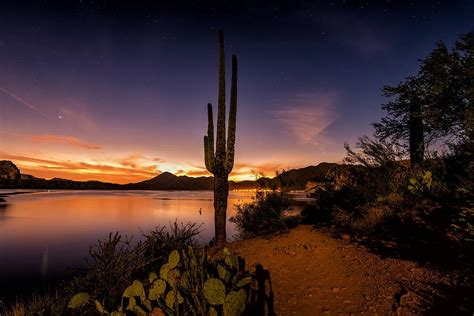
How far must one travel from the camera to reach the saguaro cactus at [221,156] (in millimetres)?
12468

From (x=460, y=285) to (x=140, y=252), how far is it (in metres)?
7.22

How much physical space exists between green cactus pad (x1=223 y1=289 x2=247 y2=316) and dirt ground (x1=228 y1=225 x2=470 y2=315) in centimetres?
97

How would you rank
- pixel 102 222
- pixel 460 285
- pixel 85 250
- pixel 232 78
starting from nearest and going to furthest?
pixel 460 285 → pixel 232 78 → pixel 85 250 → pixel 102 222

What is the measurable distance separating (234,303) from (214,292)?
340mm

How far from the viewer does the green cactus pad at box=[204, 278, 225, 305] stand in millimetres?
4715

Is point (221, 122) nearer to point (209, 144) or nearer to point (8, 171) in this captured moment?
point (209, 144)

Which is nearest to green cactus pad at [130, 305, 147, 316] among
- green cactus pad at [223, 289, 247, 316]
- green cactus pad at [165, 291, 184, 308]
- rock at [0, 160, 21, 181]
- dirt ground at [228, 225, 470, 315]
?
green cactus pad at [165, 291, 184, 308]

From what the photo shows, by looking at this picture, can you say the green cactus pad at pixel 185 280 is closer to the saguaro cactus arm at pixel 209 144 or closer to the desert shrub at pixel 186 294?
the desert shrub at pixel 186 294

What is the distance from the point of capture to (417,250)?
7.52m

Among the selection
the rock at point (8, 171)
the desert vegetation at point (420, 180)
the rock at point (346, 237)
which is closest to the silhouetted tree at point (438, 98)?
the desert vegetation at point (420, 180)

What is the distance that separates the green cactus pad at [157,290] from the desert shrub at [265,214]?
27.5 feet

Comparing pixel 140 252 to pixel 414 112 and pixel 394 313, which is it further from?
pixel 414 112

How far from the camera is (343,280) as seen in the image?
6445 millimetres

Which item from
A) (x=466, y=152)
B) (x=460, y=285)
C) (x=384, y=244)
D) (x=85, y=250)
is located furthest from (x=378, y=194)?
(x=85, y=250)
